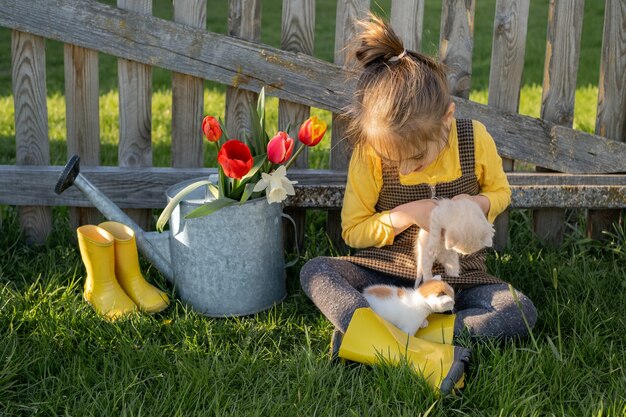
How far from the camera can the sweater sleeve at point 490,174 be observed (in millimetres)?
2461

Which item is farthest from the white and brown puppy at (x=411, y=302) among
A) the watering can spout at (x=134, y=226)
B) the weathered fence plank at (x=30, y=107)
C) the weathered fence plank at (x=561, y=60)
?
the weathered fence plank at (x=30, y=107)

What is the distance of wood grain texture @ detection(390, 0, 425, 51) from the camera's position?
275 cm

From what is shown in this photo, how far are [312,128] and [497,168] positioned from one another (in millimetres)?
600

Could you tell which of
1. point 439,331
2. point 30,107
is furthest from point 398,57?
point 30,107

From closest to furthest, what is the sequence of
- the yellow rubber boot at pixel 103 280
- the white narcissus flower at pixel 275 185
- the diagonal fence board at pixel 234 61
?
the white narcissus flower at pixel 275 185, the yellow rubber boot at pixel 103 280, the diagonal fence board at pixel 234 61

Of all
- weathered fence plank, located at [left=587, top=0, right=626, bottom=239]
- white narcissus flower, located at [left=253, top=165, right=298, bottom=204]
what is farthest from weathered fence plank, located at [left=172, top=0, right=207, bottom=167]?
weathered fence plank, located at [left=587, top=0, right=626, bottom=239]

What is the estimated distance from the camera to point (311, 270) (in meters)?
2.46

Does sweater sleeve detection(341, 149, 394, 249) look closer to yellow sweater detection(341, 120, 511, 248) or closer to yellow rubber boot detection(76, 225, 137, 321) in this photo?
yellow sweater detection(341, 120, 511, 248)

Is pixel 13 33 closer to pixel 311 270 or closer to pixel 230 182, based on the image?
pixel 230 182

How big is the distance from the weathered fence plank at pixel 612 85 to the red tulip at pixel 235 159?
55.8 inches

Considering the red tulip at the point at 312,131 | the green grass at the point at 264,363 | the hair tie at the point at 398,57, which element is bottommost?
the green grass at the point at 264,363

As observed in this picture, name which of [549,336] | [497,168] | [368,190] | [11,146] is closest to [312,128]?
[368,190]

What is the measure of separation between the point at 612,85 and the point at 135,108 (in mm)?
1683

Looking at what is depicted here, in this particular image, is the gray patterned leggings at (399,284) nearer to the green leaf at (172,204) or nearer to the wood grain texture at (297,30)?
the green leaf at (172,204)
